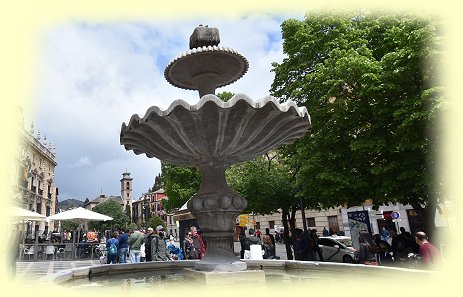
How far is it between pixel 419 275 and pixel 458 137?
7.57 m

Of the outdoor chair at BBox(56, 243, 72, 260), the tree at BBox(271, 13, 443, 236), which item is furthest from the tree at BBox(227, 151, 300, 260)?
the outdoor chair at BBox(56, 243, 72, 260)

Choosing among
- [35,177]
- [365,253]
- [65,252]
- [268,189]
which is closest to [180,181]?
[65,252]

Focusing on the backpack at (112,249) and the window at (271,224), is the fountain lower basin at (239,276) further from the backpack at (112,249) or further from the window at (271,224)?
the window at (271,224)

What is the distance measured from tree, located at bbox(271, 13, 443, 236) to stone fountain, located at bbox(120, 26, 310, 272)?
6.92 m

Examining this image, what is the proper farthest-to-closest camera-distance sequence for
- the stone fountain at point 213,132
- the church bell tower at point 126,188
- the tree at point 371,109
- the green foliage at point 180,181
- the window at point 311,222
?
the church bell tower at point 126,188 < the window at point 311,222 < the green foliage at point 180,181 < the tree at point 371,109 < the stone fountain at point 213,132

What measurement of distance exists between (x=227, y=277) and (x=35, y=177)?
198 feet

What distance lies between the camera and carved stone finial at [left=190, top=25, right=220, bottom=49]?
635cm

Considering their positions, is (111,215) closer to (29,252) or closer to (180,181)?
(180,181)

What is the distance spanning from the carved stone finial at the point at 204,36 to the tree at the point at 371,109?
7.33 metres

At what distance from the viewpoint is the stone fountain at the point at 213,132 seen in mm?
5023

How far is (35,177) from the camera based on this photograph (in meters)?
56.9

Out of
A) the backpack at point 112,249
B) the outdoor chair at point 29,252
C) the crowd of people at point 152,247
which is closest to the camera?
the crowd of people at point 152,247

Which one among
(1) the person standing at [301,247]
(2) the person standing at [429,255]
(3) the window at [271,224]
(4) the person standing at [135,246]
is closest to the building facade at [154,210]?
(3) the window at [271,224]

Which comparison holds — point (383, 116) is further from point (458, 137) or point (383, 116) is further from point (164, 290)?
point (164, 290)
